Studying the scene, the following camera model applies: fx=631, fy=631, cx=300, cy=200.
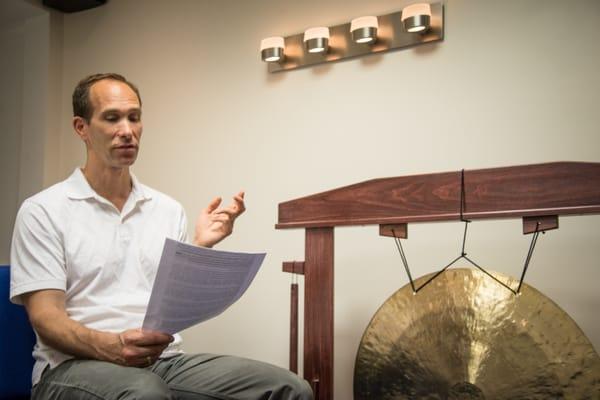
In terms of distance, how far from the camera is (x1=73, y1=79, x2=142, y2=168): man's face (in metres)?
1.49

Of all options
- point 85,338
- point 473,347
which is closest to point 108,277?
point 85,338

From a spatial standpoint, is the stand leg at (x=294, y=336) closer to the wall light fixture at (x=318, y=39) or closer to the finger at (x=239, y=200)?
the finger at (x=239, y=200)

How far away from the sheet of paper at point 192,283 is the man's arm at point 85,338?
0.04 m

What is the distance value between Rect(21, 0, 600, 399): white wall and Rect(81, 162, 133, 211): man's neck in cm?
85

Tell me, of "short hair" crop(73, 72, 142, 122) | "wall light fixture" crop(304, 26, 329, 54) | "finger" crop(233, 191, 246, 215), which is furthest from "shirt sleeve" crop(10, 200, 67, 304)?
"wall light fixture" crop(304, 26, 329, 54)

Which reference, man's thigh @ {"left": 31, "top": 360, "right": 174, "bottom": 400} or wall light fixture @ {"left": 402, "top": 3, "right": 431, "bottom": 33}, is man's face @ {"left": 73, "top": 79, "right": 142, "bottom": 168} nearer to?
man's thigh @ {"left": 31, "top": 360, "right": 174, "bottom": 400}

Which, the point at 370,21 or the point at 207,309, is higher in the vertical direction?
the point at 370,21

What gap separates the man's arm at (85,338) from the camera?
3.88 feet

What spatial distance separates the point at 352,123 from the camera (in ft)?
7.17

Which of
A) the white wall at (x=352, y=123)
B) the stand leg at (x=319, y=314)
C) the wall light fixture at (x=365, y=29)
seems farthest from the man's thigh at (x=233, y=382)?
the wall light fixture at (x=365, y=29)

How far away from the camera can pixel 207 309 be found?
1.22 m

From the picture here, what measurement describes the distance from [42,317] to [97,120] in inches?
19.4

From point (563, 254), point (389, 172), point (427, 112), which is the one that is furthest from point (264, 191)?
point (563, 254)

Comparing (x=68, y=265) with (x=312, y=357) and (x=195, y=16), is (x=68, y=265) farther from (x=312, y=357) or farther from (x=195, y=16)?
(x=195, y=16)
